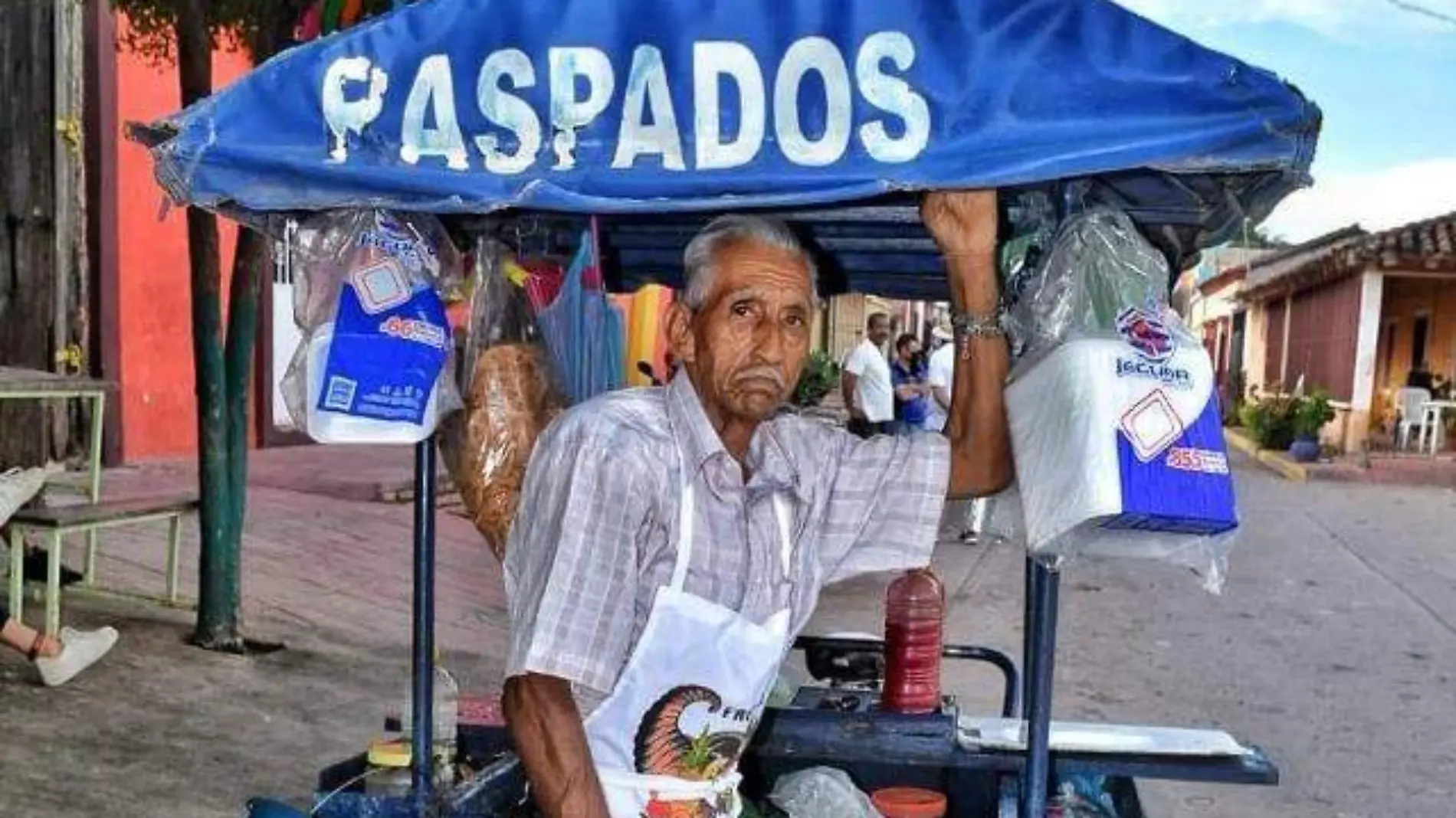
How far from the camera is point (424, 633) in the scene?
96.8 inches

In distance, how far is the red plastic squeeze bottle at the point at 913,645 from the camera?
2.95 m

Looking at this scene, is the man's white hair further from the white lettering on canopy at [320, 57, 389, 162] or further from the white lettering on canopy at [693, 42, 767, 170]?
the white lettering on canopy at [320, 57, 389, 162]

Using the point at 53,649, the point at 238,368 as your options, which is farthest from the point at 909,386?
the point at 53,649

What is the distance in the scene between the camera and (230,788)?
4.19 meters

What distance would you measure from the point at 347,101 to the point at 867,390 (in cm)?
865

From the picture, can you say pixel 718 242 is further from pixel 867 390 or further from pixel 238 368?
pixel 867 390

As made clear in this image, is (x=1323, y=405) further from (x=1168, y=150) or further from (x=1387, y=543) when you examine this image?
(x=1168, y=150)

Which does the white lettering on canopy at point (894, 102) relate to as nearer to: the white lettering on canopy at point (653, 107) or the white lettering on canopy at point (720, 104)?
the white lettering on canopy at point (653, 107)

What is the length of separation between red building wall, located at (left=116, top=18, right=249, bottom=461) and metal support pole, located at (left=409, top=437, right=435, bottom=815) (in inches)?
350

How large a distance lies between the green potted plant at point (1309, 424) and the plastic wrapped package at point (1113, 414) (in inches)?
735

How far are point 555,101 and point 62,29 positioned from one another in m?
7.35

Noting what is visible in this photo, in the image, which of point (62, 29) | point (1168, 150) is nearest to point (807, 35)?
point (1168, 150)

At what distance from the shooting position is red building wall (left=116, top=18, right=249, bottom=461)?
10602mm

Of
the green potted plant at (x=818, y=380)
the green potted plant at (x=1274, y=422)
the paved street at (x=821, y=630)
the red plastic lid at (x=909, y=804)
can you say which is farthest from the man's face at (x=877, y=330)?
the green potted plant at (x=1274, y=422)
